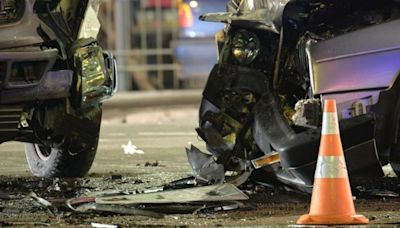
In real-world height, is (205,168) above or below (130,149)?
above

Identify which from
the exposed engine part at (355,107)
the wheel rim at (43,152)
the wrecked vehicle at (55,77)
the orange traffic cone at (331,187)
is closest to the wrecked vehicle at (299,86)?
the exposed engine part at (355,107)

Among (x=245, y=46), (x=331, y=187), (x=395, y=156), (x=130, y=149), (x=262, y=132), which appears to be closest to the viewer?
(x=331, y=187)

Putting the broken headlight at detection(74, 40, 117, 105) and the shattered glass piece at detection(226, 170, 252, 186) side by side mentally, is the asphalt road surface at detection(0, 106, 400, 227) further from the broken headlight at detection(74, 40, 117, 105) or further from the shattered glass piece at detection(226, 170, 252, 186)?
the broken headlight at detection(74, 40, 117, 105)

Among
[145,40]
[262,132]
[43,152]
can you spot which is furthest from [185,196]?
[145,40]

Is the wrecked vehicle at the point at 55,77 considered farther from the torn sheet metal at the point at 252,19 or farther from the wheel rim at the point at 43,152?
the torn sheet metal at the point at 252,19

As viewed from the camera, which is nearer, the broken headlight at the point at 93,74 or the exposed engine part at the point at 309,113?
the exposed engine part at the point at 309,113

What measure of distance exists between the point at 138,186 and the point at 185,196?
110cm

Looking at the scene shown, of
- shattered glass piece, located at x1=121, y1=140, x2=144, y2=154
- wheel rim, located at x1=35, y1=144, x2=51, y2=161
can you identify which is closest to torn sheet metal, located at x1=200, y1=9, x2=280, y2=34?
wheel rim, located at x1=35, y1=144, x2=51, y2=161

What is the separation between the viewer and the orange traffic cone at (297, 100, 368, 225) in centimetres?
560

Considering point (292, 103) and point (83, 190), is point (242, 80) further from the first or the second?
point (83, 190)

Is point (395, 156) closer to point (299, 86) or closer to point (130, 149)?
point (299, 86)

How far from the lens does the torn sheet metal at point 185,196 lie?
20.8 ft

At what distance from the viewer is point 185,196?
6500 mm

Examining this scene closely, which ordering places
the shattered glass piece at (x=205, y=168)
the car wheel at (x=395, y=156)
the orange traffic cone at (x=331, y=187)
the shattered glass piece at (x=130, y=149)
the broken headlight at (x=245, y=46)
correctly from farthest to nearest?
the shattered glass piece at (x=130, y=149) → the broken headlight at (x=245, y=46) → the shattered glass piece at (x=205, y=168) → the car wheel at (x=395, y=156) → the orange traffic cone at (x=331, y=187)
